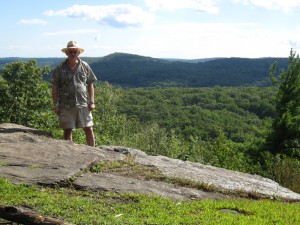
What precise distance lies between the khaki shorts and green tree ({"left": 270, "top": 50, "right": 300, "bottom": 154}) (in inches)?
634

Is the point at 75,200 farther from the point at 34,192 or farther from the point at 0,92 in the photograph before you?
the point at 0,92

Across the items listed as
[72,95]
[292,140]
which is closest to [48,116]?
[72,95]

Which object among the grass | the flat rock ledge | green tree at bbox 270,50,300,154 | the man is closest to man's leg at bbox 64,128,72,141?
the man

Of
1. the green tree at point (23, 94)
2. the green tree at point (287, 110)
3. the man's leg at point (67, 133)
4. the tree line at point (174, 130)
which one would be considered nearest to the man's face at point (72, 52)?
the man's leg at point (67, 133)

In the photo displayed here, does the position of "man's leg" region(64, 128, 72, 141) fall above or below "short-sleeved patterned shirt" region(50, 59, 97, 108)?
below

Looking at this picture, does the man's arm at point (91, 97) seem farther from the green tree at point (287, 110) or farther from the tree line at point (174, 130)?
the green tree at point (287, 110)

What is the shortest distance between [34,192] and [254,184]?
14.9 ft

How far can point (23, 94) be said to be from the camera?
44.1ft

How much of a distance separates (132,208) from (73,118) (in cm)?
345

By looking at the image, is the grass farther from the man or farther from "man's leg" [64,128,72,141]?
"man's leg" [64,128,72,141]

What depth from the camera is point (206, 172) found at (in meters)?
8.70

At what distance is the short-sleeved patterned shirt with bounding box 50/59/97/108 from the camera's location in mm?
8375

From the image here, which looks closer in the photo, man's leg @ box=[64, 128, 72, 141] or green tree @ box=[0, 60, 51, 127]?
man's leg @ box=[64, 128, 72, 141]

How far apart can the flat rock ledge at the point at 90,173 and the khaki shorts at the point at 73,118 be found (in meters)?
0.40
